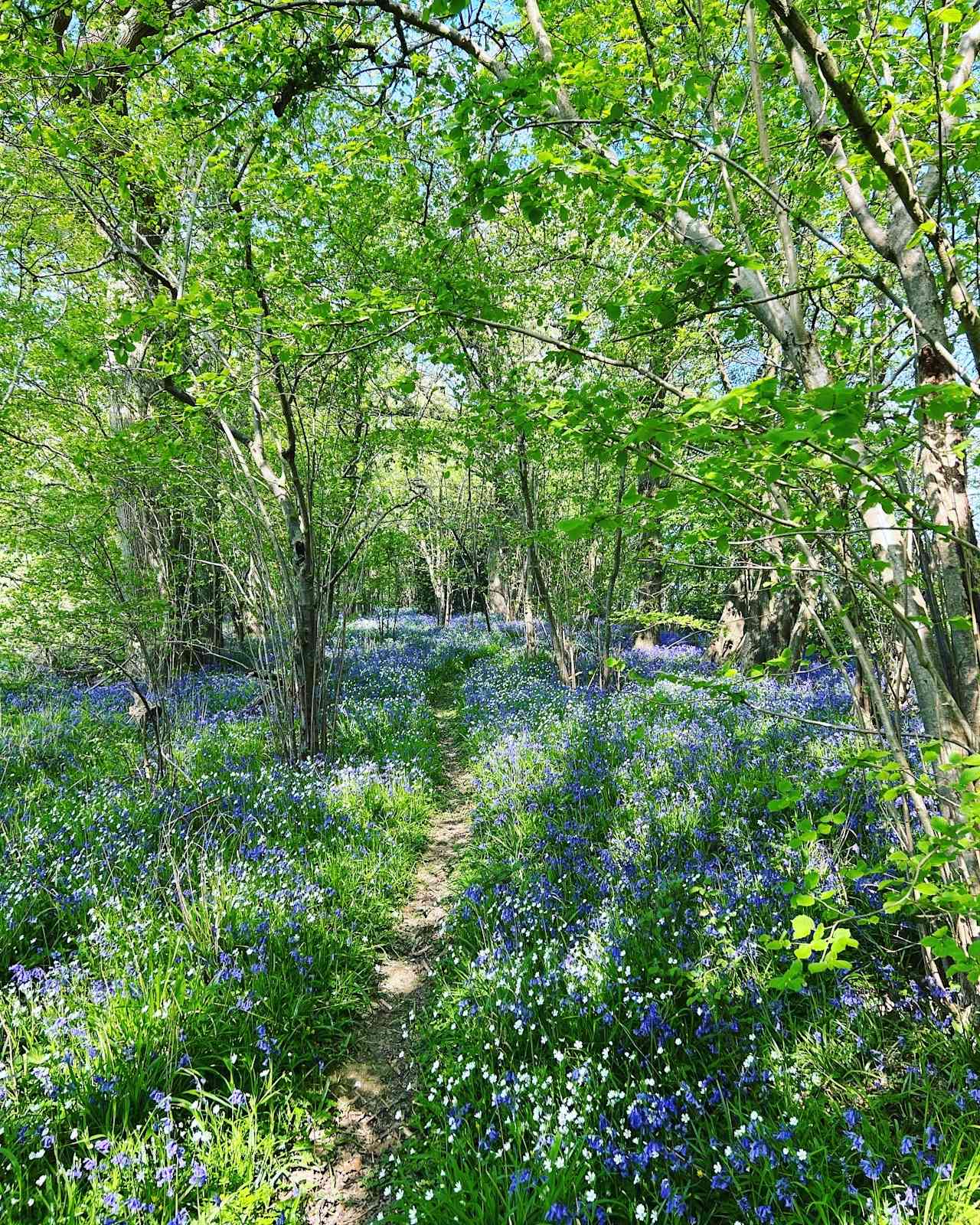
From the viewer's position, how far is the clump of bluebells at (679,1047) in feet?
7.48

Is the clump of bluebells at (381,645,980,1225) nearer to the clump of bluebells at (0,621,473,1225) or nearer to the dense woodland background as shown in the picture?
the dense woodland background

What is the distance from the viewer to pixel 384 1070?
350 cm

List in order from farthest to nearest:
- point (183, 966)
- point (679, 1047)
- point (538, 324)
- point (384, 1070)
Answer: point (538, 324) < point (183, 966) < point (384, 1070) < point (679, 1047)

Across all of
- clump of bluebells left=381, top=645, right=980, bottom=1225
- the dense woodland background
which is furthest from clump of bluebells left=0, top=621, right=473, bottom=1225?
the dense woodland background

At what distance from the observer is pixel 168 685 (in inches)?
272

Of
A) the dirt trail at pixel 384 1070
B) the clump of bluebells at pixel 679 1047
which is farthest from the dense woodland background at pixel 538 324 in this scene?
the dirt trail at pixel 384 1070

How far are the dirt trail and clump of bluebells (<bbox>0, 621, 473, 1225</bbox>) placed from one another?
0.14 m

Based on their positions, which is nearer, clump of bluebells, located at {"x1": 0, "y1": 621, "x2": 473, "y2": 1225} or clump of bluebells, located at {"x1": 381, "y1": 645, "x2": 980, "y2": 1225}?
clump of bluebells, located at {"x1": 381, "y1": 645, "x2": 980, "y2": 1225}

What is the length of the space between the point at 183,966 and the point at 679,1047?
2.96 m

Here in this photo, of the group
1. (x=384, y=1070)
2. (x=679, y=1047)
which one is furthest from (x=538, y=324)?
(x=384, y=1070)

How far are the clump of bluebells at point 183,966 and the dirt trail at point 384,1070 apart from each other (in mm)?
136

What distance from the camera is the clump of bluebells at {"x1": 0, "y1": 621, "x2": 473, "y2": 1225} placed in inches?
101

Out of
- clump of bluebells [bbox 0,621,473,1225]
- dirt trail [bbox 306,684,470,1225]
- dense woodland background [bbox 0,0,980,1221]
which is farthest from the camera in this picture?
dirt trail [bbox 306,684,470,1225]

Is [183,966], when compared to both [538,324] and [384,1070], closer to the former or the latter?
[384,1070]
